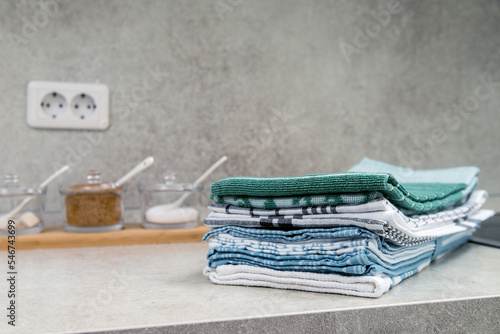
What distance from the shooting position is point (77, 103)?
1.02 metres

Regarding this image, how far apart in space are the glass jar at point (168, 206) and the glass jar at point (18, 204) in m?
0.20

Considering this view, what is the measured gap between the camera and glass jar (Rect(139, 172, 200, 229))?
0.95 m

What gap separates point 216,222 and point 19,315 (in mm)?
249

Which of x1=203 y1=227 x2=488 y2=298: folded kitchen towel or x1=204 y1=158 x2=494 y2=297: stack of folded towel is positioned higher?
x1=204 y1=158 x2=494 y2=297: stack of folded towel

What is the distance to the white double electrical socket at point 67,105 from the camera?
0.98 m

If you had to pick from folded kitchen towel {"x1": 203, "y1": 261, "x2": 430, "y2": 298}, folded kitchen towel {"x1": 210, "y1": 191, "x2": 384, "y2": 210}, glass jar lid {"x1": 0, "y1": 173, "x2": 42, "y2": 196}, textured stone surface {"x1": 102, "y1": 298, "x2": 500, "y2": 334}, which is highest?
folded kitchen towel {"x1": 210, "y1": 191, "x2": 384, "y2": 210}

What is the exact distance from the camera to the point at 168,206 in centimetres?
96

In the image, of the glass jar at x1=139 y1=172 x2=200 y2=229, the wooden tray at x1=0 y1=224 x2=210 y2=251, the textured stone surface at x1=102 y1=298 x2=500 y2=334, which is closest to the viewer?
the textured stone surface at x1=102 y1=298 x2=500 y2=334

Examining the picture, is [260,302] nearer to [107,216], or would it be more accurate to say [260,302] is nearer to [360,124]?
[107,216]

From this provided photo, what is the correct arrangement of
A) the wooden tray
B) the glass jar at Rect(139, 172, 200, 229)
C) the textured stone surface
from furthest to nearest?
the glass jar at Rect(139, 172, 200, 229), the wooden tray, the textured stone surface

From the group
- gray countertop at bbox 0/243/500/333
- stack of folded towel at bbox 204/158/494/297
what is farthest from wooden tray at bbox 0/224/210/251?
stack of folded towel at bbox 204/158/494/297

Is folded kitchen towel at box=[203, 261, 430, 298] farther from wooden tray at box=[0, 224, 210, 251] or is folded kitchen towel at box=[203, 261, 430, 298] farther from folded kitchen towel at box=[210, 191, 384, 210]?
wooden tray at box=[0, 224, 210, 251]

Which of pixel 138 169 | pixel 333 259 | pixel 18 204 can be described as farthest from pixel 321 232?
pixel 18 204

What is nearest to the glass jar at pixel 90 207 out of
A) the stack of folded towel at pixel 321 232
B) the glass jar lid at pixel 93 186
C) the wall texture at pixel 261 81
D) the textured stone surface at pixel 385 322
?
the glass jar lid at pixel 93 186
